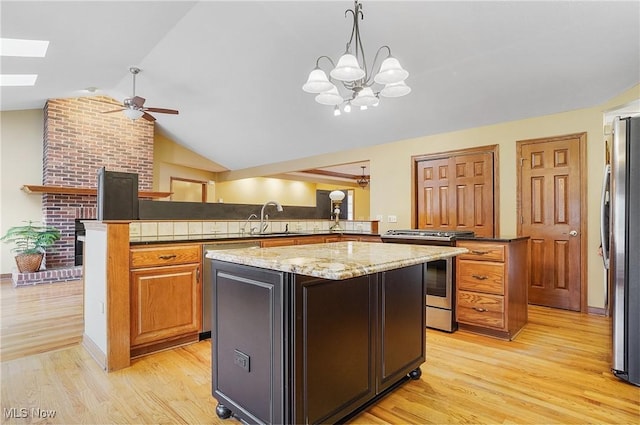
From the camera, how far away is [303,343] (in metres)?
1.46

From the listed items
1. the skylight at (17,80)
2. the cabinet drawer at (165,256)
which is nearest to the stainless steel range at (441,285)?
the cabinet drawer at (165,256)

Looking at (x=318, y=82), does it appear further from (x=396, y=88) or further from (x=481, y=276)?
(x=481, y=276)

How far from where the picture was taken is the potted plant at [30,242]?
215 inches

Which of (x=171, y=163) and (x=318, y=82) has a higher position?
(x=171, y=163)

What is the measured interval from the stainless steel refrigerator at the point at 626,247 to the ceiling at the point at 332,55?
114cm

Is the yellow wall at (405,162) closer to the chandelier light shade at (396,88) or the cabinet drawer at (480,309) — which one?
the cabinet drawer at (480,309)

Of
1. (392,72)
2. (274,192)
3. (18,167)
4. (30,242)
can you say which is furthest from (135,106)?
(274,192)

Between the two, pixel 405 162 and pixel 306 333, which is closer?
pixel 306 333

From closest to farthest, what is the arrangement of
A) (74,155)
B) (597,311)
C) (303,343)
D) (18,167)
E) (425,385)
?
(303,343) < (425,385) < (597,311) < (18,167) < (74,155)

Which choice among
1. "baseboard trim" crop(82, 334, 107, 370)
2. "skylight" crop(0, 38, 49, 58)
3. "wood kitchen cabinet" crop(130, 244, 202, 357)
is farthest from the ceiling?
"baseboard trim" crop(82, 334, 107, 370)

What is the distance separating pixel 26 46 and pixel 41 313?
286 cm

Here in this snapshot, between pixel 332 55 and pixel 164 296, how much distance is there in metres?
2.96

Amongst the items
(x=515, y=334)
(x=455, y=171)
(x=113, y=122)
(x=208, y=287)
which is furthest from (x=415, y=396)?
(x=113, y=122)

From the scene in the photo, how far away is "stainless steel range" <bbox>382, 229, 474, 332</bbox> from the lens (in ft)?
10.3
